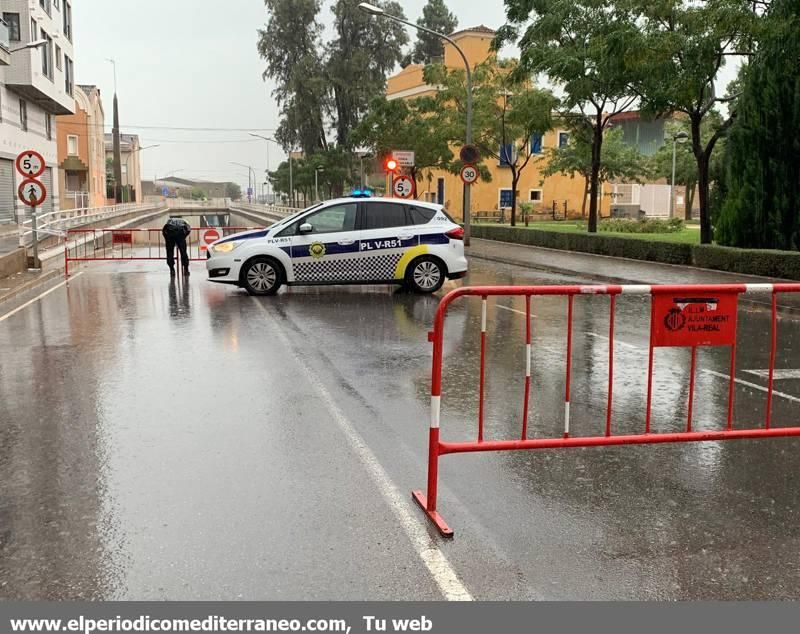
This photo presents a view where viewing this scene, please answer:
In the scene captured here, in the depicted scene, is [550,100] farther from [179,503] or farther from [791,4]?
[179,503]

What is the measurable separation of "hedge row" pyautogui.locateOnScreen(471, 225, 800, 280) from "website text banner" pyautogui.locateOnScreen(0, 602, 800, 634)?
15.2 meters

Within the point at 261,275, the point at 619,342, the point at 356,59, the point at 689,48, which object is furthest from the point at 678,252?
the point at 356,59

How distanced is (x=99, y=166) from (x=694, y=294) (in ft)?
294

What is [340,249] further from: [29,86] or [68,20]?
[68,20]

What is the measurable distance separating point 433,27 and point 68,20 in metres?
48.1

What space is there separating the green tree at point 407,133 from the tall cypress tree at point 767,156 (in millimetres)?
20513

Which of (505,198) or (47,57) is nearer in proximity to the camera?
(47,57)

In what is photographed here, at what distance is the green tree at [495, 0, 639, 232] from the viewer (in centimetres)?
2348

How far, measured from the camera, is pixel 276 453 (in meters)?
6.17

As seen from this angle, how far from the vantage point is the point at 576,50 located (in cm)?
2609

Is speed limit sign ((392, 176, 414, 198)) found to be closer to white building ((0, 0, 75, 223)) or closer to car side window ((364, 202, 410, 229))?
car side window ((364, 202, 410, 229))

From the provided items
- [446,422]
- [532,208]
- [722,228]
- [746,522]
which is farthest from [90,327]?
[532,208]

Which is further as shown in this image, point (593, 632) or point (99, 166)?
point (99, 166)

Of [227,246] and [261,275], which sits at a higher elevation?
[227,246]
